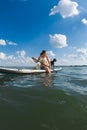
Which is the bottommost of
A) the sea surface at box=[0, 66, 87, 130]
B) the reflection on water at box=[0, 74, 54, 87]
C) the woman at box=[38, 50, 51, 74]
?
the sea surface at box=[0, 66, 87, 130]

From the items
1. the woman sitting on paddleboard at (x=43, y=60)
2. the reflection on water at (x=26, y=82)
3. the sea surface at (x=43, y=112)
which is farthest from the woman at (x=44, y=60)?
the sea surface at (x=43, y=112)

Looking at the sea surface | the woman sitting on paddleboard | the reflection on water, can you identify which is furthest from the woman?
the sea surface

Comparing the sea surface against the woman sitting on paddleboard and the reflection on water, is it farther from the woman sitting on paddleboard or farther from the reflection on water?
the woman sitting on paddleboard

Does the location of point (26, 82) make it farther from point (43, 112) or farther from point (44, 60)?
point (44, 60)

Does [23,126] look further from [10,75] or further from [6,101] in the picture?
[10,75]

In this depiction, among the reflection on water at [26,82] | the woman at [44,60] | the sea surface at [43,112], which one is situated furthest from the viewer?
the woman at [44,60]

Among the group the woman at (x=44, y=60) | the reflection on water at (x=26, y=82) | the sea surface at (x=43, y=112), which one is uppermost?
the woman at (x=44, y=60)

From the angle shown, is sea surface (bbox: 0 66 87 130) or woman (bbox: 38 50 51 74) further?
woman (bbox: 38 50 51 74)

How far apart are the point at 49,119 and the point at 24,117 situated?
637 millimetres

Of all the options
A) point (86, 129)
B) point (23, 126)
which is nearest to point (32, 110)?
point (23, 126)

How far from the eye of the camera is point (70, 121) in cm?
412

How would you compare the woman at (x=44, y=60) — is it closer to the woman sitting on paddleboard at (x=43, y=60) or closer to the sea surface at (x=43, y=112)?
the woman sitting on paddleboard at (x=43, y=60)

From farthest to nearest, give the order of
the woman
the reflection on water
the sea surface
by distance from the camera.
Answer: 1. the woman
2. the reflection on water
3. the sea surface

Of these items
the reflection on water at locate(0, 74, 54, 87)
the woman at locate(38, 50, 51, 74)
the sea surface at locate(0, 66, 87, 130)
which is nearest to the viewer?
the sea surface at locate(0, 66, 87, 130)
